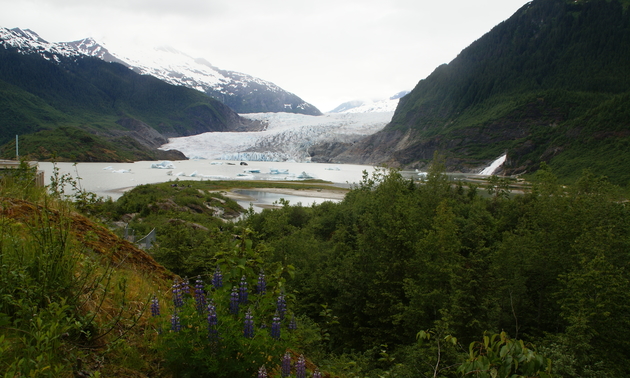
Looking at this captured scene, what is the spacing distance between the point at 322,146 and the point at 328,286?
105m

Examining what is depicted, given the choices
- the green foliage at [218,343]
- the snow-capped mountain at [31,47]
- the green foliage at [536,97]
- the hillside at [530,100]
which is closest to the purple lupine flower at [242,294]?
the green foliage at [218,343]

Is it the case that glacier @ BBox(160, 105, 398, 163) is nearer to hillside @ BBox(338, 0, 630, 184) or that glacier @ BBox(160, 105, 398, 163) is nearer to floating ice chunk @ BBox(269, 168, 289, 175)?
hillside @ BBox(338, 0, 630, 184)

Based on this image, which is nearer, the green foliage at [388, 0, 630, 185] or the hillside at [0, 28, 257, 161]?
the green foliage at [388, 0, 630, 185]

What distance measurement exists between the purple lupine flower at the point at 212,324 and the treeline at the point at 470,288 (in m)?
3.60

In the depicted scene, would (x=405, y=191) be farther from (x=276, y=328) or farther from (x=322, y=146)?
(x=322, y=146)

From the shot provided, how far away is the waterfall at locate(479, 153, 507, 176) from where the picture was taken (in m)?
79.4

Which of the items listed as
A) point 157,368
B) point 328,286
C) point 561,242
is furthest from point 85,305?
point 561,242

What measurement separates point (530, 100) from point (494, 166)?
76.5ft

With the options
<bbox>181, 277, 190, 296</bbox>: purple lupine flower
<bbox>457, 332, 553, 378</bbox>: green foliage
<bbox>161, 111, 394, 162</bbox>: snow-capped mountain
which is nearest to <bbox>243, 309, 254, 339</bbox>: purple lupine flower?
<bbox>181, 277, 190, 296</bbox>: purple lupine flower

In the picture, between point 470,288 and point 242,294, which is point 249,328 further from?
point 470,288

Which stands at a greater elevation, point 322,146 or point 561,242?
point 322,146

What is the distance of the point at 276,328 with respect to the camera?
2551mm

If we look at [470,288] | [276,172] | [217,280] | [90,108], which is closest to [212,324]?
[217,280]

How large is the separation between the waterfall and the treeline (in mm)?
75089
